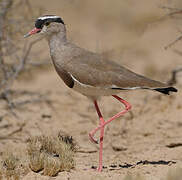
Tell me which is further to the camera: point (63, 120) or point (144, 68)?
point (144, 68)

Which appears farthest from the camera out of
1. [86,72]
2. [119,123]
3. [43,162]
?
[119,123]

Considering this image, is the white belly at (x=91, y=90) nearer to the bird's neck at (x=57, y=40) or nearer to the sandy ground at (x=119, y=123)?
the bird's neck at (x=57, y=40)

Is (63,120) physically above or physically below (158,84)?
below

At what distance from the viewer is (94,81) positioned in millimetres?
5258

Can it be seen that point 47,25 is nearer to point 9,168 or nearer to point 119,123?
point 9,168

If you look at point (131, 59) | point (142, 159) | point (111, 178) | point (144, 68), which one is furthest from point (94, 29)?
point (111, 178)

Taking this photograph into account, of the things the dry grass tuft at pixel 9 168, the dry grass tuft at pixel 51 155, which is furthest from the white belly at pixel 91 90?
the dry grass tuft at pixel 9 168

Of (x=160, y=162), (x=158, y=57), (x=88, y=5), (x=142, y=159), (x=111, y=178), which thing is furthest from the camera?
(x=88, y=5)

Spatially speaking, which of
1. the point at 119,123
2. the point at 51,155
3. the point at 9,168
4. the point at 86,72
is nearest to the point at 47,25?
the point at 86,72

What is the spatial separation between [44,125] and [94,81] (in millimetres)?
3020

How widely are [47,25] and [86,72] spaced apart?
0.88 m

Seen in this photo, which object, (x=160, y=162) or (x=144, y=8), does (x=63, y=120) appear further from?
(x=144, y=8)

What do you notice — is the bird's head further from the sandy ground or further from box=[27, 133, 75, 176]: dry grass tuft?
the sandy ground

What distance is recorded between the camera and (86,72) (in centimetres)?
528
